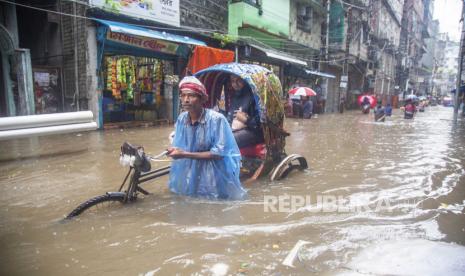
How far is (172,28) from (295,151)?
732 centimetres

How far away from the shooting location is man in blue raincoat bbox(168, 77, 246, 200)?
367 cm

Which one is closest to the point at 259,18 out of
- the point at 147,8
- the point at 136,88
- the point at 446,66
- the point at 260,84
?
the point at 147,8

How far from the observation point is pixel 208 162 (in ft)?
12.6

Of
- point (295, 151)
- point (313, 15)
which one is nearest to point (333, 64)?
point (313, 15)

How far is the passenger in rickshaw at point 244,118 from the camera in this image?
5.04m

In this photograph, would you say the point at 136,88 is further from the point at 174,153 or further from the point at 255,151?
the point at 174,153

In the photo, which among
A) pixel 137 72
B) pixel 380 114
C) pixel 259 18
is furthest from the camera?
pixel 380 114

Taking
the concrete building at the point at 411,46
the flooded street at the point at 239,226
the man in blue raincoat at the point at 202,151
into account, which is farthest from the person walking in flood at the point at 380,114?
the concrete building at the point at 411,46

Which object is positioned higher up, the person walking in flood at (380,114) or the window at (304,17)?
the window at (304,17)

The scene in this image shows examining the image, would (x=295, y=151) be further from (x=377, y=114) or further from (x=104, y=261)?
(x=377, y=114)

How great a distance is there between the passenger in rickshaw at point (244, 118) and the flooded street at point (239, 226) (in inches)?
27.5

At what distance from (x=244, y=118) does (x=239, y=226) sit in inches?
76.2

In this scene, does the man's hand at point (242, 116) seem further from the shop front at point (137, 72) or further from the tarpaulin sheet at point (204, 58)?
the tarpaulin sheet at point (204, 58)

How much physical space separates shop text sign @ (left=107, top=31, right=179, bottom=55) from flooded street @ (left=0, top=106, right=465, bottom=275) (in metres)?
5.78
